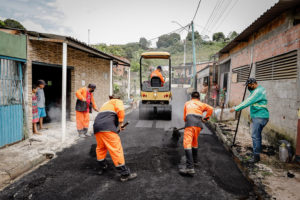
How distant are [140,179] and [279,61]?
471 cm

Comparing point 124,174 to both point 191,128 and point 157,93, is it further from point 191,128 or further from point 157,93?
point 157,93

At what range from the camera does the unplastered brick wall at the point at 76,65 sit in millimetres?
5488

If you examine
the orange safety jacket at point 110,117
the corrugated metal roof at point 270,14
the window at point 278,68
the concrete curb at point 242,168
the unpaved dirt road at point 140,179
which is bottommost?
the unpaved dirt road at point 140,179

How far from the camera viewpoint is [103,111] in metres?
3.43

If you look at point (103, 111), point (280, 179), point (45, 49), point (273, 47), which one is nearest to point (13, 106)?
point (45, 49)

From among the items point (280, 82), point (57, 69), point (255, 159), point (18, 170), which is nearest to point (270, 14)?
point (280, 82)

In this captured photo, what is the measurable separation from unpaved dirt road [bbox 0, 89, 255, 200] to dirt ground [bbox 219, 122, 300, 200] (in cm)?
25

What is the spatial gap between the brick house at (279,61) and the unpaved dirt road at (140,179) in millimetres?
1641

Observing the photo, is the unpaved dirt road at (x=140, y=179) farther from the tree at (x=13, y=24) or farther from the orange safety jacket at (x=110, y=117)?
the tree at (x=13, y=24)

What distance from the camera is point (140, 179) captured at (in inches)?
131

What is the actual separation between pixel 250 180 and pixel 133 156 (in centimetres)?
241

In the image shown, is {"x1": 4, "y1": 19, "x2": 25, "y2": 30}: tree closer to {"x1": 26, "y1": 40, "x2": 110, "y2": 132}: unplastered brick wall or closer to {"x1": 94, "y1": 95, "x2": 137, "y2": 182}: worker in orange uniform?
{"x1": 26, "y1": 40, "x2": 110, "y2": 132}: unplastered brick wall

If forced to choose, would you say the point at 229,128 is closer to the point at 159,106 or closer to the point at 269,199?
the point at 159,106

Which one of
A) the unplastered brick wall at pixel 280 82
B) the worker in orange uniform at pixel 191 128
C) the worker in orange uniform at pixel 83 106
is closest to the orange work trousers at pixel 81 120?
the worker in orange uniform at pixel 83 106
